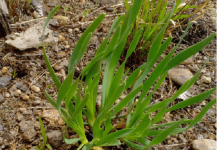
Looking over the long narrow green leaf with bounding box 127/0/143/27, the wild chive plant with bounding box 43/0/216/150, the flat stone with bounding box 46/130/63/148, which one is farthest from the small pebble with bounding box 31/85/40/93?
the long narrow green leaf with bounding box 127/0/143/27

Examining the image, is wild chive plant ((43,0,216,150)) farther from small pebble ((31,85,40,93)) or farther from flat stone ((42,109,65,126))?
small pebble ((31,85,40,93))

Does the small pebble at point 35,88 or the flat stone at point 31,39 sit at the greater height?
the flat stone at point 31,39

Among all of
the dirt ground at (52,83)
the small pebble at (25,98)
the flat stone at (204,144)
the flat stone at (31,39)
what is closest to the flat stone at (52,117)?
the dirt ground at (52,83)

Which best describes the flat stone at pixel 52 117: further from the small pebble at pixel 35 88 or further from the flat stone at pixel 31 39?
the flat stone at pixel 31 39

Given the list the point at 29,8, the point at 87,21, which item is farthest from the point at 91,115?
the point at 29,8

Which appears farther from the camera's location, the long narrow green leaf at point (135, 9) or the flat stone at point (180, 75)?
the flat stone at point (180, 75)

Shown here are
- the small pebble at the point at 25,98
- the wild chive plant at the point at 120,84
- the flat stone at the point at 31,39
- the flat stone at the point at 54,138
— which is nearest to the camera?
the wild chive plant at the point at 120,84
